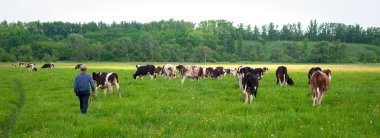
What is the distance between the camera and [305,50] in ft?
524

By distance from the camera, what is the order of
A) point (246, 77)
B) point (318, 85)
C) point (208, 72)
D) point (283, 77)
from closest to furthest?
point (318, 85) < point (246, 77) < point (283, 77) < point (208, 72)

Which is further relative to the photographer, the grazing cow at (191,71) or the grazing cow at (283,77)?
the grazing cow at (191,71)

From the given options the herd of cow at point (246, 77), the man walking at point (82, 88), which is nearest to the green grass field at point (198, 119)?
the man walking at point (82, 88)

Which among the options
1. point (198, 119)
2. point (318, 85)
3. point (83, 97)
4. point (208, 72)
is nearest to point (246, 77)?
point (318, 85)

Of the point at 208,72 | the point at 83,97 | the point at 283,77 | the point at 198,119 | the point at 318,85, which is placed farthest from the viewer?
the point at 208,72

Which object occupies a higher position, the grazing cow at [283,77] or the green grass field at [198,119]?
the grazing cow at [283,77]

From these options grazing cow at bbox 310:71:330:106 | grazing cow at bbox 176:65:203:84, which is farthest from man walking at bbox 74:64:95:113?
grazing cow at bbox 176:65:203:84

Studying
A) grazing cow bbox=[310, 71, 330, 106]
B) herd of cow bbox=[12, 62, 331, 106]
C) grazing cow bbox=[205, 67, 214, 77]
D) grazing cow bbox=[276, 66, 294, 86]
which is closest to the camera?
grazing cow bbox=[310, 71, 330, 106]

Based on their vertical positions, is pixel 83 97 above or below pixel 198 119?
above

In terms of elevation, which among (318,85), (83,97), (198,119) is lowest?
(198,119)

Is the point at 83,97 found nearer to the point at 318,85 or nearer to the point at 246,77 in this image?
Answer: the point at 246,77

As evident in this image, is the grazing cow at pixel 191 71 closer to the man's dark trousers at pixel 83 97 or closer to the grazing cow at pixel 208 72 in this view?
the grazing cow at pixel 208 72

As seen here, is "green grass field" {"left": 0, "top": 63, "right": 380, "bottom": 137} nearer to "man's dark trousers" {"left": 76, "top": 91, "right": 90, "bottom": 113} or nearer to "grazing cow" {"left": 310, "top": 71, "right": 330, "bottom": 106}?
"man's dark trousers" {"left": 76, "top": 91, "right": 90, "bottom": 113}

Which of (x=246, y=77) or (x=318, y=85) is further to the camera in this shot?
(x=246, y=77)
